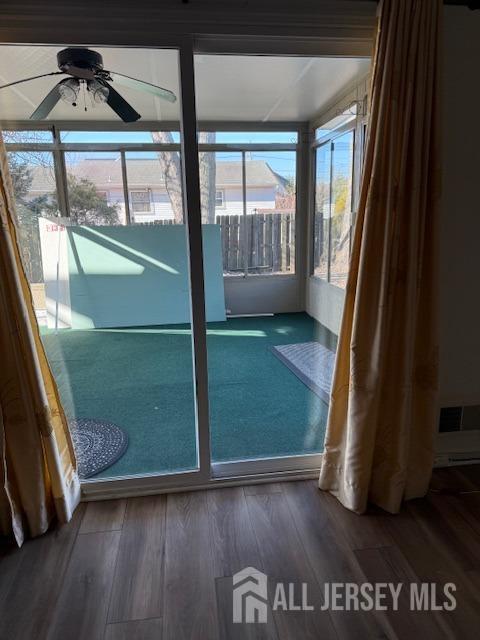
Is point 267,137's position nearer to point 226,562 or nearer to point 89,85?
point 89,85

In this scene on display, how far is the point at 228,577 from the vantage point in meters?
1.60

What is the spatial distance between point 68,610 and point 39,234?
157 cm

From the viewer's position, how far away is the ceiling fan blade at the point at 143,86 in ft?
6.04

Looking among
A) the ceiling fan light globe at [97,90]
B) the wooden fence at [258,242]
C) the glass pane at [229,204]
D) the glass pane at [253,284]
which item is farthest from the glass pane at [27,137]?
the wooden fence at [258,242]

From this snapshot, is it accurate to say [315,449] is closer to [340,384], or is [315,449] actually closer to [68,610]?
[340,384]

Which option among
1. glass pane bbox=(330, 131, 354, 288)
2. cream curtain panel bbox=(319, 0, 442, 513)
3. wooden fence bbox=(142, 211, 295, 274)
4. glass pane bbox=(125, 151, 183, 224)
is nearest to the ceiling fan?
glass pane bbox=(125, 151, 183, 224)

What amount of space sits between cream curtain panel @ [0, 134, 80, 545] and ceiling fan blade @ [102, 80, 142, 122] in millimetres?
541

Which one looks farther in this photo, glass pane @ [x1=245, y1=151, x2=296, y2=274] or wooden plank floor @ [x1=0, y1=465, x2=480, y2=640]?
glass pane @ [x1=245, y1=151, x2=296, y2=274]

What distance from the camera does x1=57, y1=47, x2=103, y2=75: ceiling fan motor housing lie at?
66.3 inches

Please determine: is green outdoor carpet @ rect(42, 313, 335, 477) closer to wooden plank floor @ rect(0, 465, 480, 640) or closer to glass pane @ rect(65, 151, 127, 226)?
wooden plank floor @ rect(0, 465, 480, 640)

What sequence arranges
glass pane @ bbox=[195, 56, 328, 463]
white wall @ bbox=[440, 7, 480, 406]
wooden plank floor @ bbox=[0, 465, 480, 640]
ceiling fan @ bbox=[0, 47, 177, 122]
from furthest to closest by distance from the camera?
1. glass pane @ bbox=[195, 56, 328, 463]
2. white wall @ bbox=[440, 7, 480, 406]
3. ceiling fan @ bbox=[0, 47, 177, 122]
4. wooden plank floor @ bbox=[0, 465, 480, 640]

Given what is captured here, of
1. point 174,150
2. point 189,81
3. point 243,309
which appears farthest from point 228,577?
point 243,309

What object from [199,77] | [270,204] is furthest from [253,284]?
[199,77]

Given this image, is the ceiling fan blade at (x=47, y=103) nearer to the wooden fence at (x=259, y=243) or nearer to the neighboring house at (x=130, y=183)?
the neighboring house at (x=130, y=183)
